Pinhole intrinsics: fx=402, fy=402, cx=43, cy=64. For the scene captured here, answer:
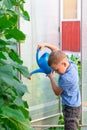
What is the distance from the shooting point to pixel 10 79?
1.46 metres

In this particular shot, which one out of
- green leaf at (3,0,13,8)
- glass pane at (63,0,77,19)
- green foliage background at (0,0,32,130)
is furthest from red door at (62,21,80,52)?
green leaf at (3,0,13,8)

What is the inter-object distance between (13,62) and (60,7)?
323 cm

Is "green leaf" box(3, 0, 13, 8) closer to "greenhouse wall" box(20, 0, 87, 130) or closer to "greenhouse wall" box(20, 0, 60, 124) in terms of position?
"greenhouse wall" box(20, 0, 87, 130)

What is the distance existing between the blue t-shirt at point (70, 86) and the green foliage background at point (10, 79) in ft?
5.43

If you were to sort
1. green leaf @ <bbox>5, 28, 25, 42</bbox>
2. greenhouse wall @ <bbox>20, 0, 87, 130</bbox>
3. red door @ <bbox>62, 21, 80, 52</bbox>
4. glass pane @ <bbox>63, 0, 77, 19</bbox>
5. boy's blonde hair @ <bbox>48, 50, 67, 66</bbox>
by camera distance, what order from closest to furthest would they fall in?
green leaf @ <bbox>5, 28, 25, 42</bbox>
boy's blonde hair @ <bbox>48, 50, 67, 66</bbox>
greenhouse wall @ <bbox>20, 0, 87, 130</bbox>
red door @ <bbox>62, 21, 80, 52</bbox>
glass pane @ <bbox>63, 0, 77, 19</bbox>

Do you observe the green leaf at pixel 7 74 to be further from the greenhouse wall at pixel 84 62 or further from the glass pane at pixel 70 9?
the glass pane at pixel 70 9

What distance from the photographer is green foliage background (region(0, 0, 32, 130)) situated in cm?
146

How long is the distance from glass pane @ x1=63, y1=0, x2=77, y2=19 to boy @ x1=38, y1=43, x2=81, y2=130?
162 centimetres

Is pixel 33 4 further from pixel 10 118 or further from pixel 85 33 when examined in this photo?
pixel 10 118

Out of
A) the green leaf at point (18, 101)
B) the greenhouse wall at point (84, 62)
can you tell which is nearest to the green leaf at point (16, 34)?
the green leaf at point (18, 101)

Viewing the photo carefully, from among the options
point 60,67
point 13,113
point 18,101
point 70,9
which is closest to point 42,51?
point 70,9

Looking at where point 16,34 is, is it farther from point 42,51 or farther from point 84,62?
point 42,51

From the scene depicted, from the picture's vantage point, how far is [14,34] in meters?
1.57

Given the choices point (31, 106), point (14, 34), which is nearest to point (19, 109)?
→ point (14, 34)
